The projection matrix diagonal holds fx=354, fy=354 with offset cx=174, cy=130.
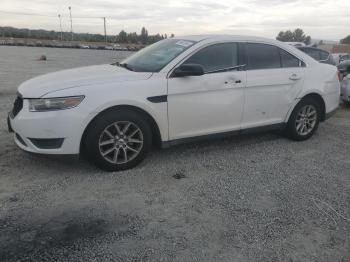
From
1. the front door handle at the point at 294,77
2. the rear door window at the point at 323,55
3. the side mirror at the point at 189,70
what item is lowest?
the front door handle at the point at 294,77

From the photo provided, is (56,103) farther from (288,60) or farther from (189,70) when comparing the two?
(288,60)

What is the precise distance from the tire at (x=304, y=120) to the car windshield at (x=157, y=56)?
82.1 inches

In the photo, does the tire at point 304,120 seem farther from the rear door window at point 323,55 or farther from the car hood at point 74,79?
the rear door window at point 323,55

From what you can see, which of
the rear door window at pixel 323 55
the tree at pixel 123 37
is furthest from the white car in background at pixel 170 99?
the tree at pixel 123 37

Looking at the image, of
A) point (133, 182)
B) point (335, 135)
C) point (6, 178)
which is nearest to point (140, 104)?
point (133, 182)

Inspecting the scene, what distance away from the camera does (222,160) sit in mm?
4789

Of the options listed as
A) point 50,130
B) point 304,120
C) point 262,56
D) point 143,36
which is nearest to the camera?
point 50,130

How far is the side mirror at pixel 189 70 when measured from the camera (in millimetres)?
4297

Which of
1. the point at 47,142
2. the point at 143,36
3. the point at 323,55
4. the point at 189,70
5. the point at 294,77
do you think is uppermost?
the point at 143,36

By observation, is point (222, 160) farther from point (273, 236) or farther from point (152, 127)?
point (273, 236)

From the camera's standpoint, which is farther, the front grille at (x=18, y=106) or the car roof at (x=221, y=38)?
the car roof at (x=221, y=38)

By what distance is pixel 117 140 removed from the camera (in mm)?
4211

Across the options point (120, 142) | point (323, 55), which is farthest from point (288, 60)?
point (323, 55)

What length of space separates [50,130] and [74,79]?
2.40 feet
